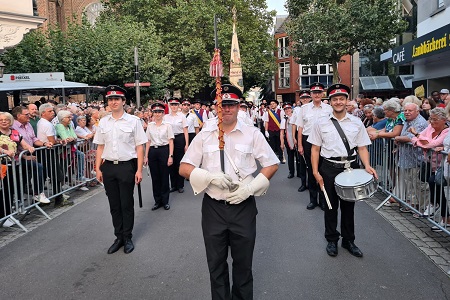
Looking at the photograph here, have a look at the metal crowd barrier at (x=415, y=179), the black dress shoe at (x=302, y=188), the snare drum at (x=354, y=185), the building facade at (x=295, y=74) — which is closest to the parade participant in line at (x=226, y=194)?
the snare drum at (x=354, y=185)

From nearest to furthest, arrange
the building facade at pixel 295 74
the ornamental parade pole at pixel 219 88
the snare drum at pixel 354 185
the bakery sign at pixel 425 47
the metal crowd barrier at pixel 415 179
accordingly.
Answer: the ornamental parade pole at pixel 219 88 < the snare drum at pixel 354 185 < the metal crowd barrier at pixel 415 179 < the bakery sign at pixel 425 47 < the building facade at pixel 295 74

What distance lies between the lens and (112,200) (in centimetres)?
528

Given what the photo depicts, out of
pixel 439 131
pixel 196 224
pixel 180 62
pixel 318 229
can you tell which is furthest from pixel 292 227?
pixel 180 62

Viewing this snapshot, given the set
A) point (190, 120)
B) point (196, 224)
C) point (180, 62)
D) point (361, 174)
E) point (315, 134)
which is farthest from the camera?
point (180, 62)

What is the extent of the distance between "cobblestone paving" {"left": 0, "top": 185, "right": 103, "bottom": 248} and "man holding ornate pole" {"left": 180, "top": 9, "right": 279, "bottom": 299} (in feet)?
12.5

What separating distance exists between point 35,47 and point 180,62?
13055 mm

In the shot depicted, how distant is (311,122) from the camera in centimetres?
746

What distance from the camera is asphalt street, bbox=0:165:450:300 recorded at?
13.4 feet

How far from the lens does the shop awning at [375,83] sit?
35934 millimetres

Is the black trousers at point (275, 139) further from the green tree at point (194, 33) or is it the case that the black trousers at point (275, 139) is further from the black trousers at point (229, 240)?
the green tree at point (194, 33)

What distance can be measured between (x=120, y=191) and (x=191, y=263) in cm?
132

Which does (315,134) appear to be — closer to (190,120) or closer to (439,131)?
(439,131)

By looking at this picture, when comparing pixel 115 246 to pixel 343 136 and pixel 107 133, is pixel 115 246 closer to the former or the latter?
pixel 107 133

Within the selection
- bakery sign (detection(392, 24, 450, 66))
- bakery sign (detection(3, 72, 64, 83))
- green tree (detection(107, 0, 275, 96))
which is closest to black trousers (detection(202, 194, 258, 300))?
bakery sign (detection(392, 24, 450, 66))
